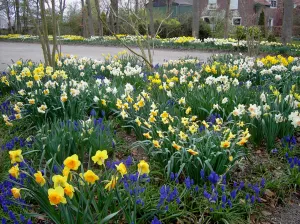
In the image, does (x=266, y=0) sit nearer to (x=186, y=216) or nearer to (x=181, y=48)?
(x=181, y=48)

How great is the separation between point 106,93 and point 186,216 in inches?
94.0

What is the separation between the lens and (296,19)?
105 ft

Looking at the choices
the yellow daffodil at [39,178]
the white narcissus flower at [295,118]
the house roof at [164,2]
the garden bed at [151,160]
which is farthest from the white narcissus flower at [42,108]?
the house roof at [164,2]

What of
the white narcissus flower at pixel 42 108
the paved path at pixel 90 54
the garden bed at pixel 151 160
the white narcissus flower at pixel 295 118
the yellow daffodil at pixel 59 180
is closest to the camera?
the yellow daffodil at pixel 59 180

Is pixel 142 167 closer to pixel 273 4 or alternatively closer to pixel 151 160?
pixel 151 160

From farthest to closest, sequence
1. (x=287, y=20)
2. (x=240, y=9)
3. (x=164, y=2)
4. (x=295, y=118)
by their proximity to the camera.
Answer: (x=164, y=2) → (x=240, y=9) → (x=287, y=20) → (x=295, y=118)

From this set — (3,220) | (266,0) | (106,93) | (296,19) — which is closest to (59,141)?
(3,220)

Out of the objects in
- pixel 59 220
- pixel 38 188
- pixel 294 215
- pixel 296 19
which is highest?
pixel 296 19

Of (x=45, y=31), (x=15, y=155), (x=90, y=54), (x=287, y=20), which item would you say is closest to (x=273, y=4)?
(x=287, y=20)

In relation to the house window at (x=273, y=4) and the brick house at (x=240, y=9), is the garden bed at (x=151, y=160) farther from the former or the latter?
the house window at (x=273, y=4)

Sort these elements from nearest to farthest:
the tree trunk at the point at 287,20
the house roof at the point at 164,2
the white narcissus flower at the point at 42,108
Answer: the white narcissus flower at the point at 42,108
the tree trunk at the point at 287,20
the house roof at the point at 164,2

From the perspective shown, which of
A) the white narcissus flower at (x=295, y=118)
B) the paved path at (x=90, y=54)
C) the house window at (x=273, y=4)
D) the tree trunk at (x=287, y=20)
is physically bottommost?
the white narcissus flower at (x=295, y=118)

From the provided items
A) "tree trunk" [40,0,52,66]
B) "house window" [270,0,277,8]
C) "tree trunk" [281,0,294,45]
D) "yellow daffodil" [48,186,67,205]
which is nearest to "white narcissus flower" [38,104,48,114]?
"yellow daffodil" [48,186,67,205]

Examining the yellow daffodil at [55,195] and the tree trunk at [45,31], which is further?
the tree trunk at [45,31]
